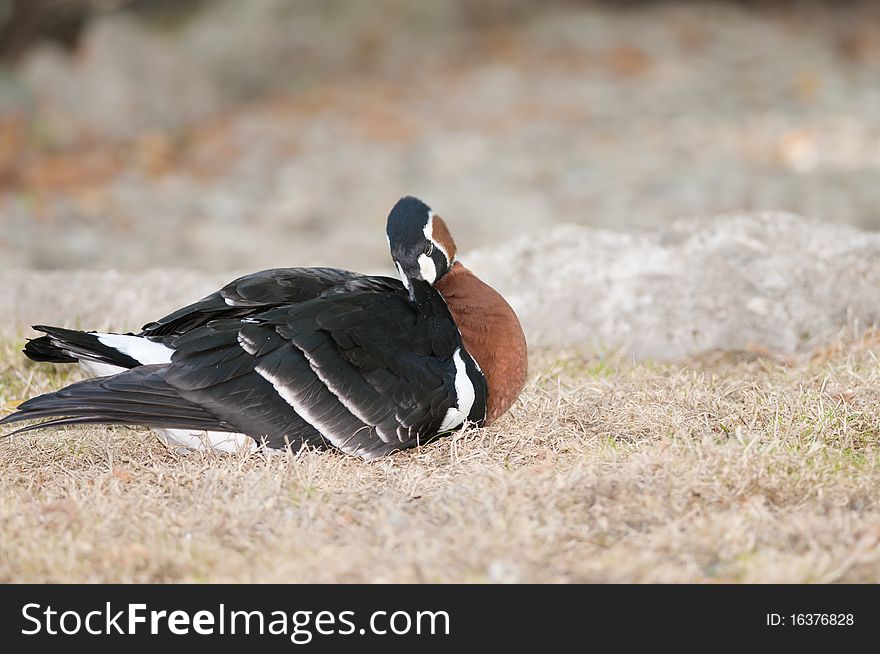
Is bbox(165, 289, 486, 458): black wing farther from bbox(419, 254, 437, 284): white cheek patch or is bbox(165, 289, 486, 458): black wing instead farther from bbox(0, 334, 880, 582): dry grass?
bbox(419, 254, 437, 284): white cheek patch

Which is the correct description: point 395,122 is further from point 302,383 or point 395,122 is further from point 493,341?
point 302,383

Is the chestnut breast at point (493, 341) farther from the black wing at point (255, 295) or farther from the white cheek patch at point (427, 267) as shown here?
the black wing at point (255, 295)

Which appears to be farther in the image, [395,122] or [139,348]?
[395,122]

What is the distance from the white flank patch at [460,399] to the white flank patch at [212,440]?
69 centimetres

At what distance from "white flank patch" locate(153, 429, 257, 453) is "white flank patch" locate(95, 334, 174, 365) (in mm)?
261

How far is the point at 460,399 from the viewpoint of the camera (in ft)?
13.3

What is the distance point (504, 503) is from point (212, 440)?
45.5 inches

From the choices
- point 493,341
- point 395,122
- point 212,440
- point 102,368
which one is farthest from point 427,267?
point 395,122

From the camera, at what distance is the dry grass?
3.10 m

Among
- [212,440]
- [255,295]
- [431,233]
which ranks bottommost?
[212,440]

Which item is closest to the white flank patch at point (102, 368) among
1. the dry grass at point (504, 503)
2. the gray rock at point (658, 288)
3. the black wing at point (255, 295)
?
the black wing at point (255, 295)

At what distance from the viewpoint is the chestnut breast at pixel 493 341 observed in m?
4.20

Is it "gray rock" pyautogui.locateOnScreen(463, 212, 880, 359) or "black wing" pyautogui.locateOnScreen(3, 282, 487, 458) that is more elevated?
"gray rock" pyautogui.locateOnScreen(463, 212, 880, 359)

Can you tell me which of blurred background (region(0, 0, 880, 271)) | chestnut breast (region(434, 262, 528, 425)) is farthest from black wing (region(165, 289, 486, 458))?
blurred background (region(0, 0, 880, 271))
